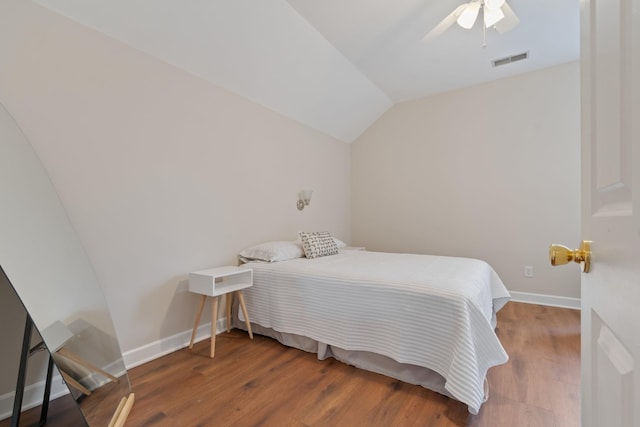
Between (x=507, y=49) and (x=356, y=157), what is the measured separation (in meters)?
2.29

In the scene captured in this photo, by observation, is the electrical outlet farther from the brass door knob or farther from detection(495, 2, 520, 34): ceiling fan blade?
the brass door knob

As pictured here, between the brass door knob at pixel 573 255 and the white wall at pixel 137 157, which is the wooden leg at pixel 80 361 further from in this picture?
the brass door knob at pixel 573 255

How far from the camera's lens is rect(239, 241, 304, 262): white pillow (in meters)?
2.71

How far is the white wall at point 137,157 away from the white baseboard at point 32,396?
37 centimetres

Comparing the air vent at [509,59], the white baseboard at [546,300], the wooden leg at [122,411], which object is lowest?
the white baseboard at [546,300]

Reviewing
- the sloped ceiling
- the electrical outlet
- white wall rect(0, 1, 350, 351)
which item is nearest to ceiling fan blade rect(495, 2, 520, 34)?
the sloped ceiling

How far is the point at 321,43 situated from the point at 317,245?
1967mm

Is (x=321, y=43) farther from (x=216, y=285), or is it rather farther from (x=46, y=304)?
(x=46, y=304)

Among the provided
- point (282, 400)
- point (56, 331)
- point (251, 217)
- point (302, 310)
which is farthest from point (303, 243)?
point (56, 331)

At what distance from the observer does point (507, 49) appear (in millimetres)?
2996

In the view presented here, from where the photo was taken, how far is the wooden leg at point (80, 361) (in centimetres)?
137

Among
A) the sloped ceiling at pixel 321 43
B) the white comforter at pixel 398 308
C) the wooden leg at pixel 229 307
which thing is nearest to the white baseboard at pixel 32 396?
the wooden leg at pixel 229 307

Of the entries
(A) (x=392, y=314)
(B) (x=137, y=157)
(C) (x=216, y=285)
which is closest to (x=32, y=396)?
(C) (x=216, y=285)

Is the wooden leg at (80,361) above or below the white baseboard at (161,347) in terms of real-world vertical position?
above
